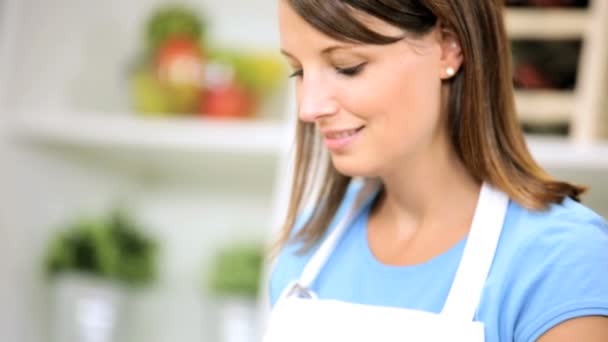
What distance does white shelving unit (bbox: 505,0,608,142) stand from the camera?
1444mm

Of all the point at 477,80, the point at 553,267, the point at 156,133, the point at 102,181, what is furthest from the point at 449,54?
the point at 102,181

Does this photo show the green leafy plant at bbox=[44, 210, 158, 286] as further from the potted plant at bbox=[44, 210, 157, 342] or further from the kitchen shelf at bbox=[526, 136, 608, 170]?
the kitchen shelf at bbox=[526, 136, 608, 170]

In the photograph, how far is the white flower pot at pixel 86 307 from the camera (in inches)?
69.5

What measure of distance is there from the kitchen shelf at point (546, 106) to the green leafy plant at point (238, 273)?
1.98ft

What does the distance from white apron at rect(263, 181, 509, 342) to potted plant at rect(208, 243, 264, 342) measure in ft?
2.42

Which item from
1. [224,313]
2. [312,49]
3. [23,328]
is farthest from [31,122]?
[312,49]

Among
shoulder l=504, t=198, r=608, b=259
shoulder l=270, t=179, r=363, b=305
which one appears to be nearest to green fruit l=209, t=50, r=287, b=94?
shoulder l=270, t=179, r=363, b=305

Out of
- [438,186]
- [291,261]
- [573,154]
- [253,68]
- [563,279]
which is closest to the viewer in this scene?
[563,279]

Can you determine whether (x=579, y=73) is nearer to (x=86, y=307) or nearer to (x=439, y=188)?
(x=439, y=188)

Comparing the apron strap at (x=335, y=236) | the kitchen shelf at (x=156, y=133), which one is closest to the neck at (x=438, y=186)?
the apron strap at (x=335, y=236)

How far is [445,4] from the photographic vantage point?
2.79 ft

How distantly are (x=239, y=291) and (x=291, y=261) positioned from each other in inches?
26.7

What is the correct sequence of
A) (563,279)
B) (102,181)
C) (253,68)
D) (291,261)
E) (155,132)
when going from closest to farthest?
1. (563,279)
2. (291,261)
3. (155,132)
4. (253,68)
5. (102,181)

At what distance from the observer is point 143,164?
1.92 m
